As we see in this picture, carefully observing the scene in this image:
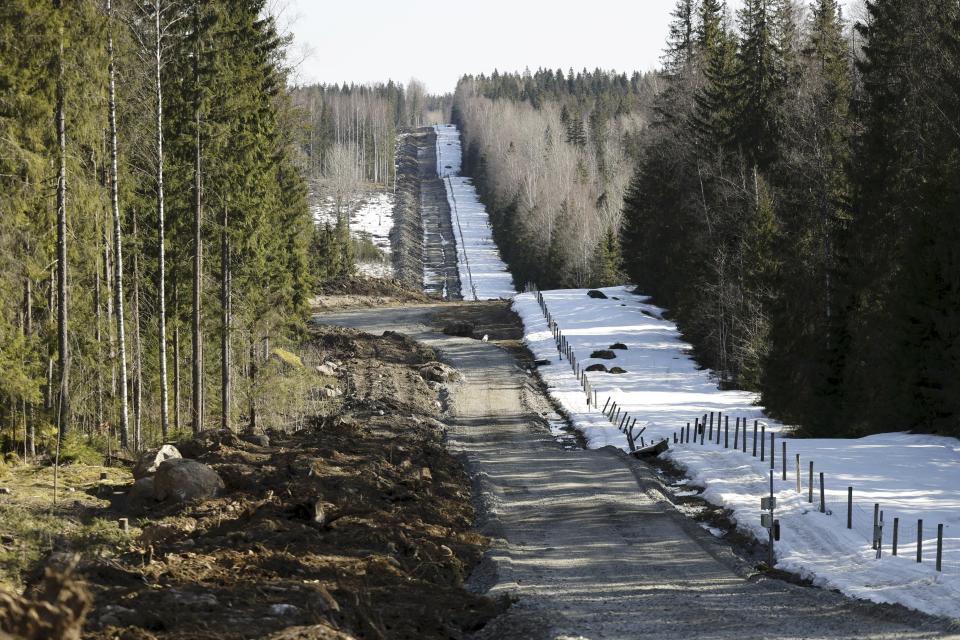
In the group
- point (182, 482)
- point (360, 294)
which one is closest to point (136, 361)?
point (182, 482)

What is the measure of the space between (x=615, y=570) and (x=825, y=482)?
8.56 meters

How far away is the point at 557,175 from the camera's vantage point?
372 feet

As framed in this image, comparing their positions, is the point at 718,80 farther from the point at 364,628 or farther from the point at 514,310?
the point at 364,628

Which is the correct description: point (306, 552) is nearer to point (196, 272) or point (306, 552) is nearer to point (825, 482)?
point (825, 482)

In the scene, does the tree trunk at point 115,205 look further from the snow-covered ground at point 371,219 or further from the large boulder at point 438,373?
the snow-covered ground at point 371,219

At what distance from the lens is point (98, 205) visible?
837 inches

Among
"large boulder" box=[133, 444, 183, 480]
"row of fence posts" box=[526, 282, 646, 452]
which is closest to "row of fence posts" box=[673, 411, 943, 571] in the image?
"row of fence posts" box=[526, 282, 646, 452]

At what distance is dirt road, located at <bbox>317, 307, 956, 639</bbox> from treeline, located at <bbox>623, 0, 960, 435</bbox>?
868 cm

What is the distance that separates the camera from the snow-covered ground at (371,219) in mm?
106000

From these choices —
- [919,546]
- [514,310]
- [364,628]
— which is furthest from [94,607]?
[514,310]

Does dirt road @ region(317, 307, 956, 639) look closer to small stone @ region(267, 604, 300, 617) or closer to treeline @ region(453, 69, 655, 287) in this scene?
small stone @ region(267, 604, 300, 617)

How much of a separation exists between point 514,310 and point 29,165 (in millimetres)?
47479

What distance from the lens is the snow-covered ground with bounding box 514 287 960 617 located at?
1577 cm

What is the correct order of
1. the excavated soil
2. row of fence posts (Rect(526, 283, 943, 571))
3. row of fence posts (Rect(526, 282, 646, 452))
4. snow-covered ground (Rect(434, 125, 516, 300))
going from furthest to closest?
1. snow-covered ground (Rect(434, 125, 516, 300))
2. row of fence posts (Rect(526, 282, 646, 452))
3. row of fence posts (Rect(526, 283, 943, 571))
4. the excavated soil
